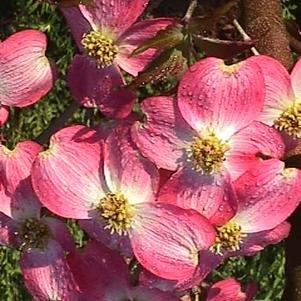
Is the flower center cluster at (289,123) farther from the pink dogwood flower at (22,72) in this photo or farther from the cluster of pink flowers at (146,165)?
the pink dogwood flower at (22,72)

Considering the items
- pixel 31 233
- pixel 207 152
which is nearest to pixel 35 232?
pixel 31 233

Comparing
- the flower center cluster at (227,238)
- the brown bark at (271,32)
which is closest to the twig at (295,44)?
the brown bark at (271,32)

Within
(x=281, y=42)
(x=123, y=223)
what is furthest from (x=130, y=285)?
(x=281, y=42)

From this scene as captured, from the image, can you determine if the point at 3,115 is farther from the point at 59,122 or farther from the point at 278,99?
the point at 278,99

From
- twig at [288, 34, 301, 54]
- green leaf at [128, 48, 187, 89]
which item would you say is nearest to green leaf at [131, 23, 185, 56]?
green leaf at [128, 48, 187, 89]

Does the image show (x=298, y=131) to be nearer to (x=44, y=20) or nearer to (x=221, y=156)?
(x=221, y=156)

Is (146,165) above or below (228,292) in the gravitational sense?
above

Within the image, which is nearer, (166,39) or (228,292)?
(166,39)

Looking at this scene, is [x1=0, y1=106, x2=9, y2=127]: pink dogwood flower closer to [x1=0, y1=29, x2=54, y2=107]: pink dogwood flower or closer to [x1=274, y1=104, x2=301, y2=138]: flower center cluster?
[x1=0, y1=29, x2=54, y2=107]: pink dogwood flower
